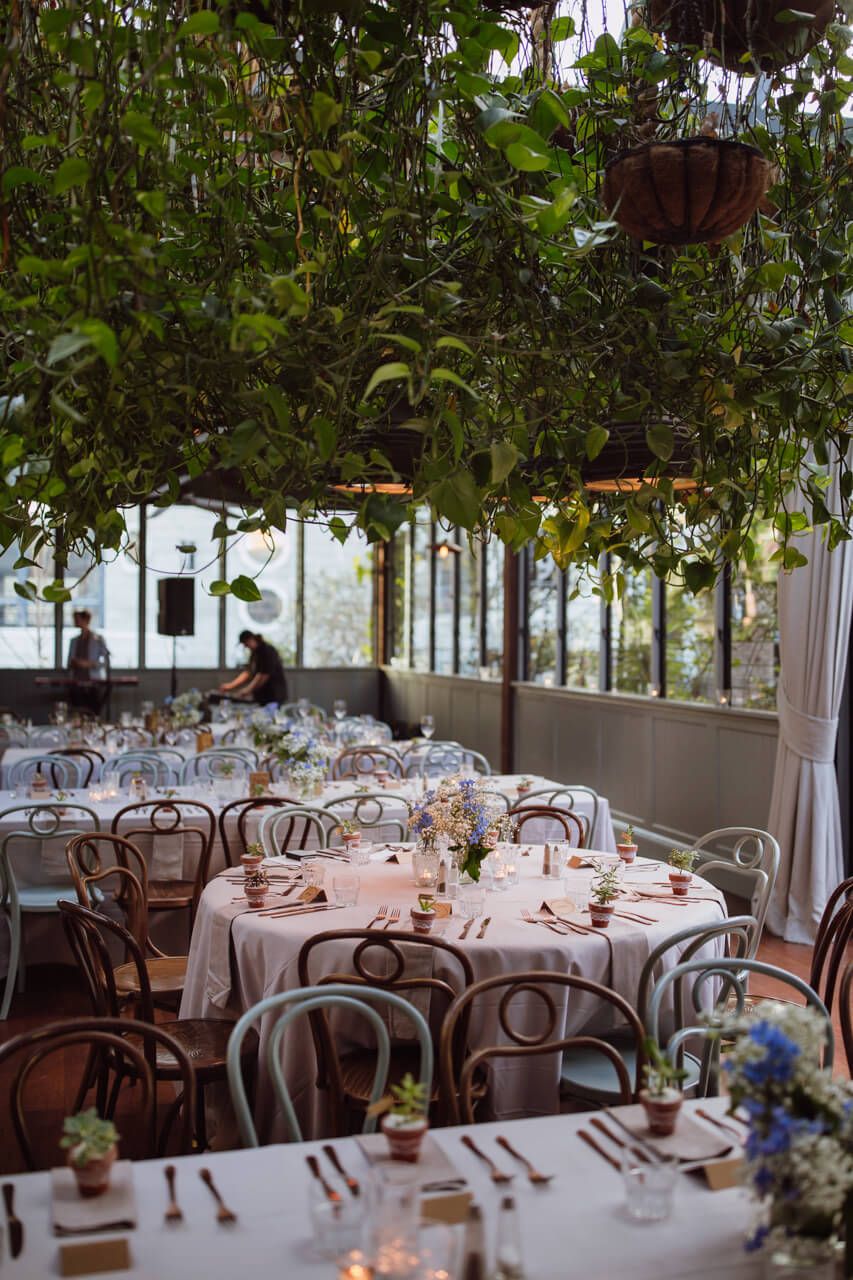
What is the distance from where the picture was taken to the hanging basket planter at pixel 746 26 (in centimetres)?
191

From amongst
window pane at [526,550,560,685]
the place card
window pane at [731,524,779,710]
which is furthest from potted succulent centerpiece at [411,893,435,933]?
window pane at [526,550,560,685]

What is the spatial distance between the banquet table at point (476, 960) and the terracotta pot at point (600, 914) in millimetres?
34

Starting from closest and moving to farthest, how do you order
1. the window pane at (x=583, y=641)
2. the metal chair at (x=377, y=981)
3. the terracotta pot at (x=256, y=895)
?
the metal chair at (x=377, y=981) → the terracotta pot at (x=256, y=895) → the window pane at (x=583, y=641)

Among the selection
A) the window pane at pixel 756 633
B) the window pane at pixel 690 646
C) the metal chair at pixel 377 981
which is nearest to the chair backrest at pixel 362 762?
the window pane at pixel 690 646

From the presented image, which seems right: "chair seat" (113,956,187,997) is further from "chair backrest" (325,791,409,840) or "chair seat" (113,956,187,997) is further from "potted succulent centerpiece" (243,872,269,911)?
"chair backrest" (325,791,409,840)

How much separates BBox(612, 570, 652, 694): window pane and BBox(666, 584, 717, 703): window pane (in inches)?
11.0

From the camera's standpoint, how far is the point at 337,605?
15.9 m

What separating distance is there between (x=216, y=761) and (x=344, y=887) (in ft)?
15.1

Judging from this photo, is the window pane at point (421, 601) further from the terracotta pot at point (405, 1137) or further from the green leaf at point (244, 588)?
the terracotta pot at point (405, 1137)

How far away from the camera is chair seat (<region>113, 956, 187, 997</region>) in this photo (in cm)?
399

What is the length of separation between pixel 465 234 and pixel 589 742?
26.4 ft

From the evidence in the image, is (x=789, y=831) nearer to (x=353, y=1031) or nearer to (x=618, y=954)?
(x=618, y=954)

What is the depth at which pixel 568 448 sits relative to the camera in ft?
6.57

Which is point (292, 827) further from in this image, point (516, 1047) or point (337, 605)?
point (337, 605)
